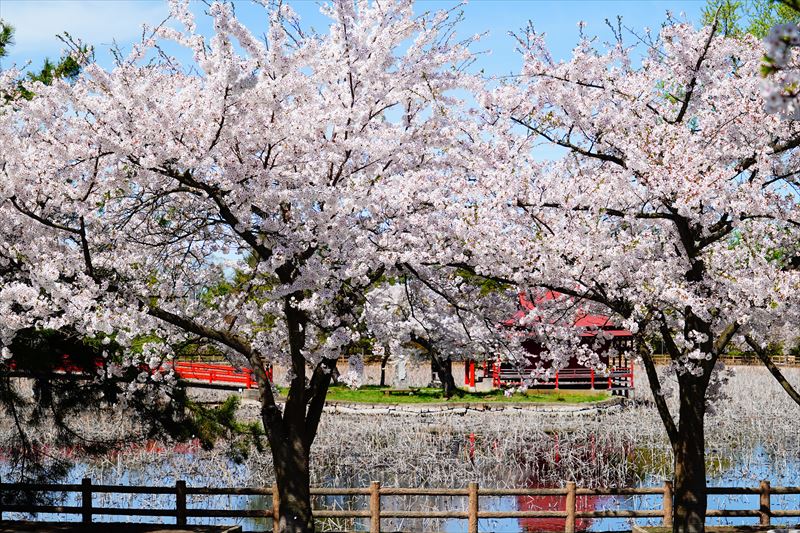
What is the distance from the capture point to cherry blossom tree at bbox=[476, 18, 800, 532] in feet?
32.7

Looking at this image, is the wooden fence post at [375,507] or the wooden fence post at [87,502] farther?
the wooden fence post at [87,502]

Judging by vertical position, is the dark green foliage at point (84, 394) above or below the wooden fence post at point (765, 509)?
above

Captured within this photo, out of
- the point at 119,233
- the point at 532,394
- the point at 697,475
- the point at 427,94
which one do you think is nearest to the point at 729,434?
the point at 532,394

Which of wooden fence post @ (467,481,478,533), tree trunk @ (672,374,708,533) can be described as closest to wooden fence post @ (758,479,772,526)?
tree trunk @ (672,374,708,533)

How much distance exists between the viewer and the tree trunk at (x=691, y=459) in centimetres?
1105

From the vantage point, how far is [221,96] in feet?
29.0

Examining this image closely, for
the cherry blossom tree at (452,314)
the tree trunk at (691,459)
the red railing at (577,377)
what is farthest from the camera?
the red railing at (577,377)

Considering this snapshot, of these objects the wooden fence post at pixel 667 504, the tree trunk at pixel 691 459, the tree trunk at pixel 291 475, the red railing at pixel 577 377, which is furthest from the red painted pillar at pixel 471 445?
the tree trunk at pixel 291 475

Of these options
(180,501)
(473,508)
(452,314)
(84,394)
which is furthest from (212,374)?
(452,314)

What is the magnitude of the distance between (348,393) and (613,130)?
2446 centimetres

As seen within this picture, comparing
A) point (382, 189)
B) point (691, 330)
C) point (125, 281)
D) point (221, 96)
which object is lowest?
point (691, 330)

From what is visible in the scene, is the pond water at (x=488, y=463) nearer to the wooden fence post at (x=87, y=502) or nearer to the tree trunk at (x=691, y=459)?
the wooden fence post at (x=87, y=502)

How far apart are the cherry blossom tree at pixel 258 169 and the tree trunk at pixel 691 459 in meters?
4.41

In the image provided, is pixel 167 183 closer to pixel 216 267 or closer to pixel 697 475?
pixel 216 267
